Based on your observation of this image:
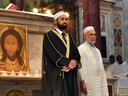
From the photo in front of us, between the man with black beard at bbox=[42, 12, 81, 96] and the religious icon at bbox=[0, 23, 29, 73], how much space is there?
1555 mm

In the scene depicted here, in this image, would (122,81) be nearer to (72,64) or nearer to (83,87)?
(83,87)

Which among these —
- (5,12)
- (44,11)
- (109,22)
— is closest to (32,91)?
(5,12)

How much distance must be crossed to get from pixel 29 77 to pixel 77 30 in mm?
7807

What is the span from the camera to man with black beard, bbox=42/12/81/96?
12.8 feet

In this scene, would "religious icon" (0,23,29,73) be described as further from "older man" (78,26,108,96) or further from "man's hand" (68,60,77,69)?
"man's hand" (68,60,77,69)

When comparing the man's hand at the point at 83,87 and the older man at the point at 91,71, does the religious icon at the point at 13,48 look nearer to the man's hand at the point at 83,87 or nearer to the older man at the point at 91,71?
the older man at the point at 91,71

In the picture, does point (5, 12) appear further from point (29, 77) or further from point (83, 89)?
point (83, 89)

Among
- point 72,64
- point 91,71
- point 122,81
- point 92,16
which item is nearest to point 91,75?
point 91,71

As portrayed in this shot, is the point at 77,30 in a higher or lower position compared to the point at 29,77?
higher

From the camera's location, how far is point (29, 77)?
516 cm

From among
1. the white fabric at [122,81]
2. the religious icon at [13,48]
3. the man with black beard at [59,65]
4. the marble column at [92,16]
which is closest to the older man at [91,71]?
the man with black beard at [59,65]

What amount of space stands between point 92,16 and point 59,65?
454cm

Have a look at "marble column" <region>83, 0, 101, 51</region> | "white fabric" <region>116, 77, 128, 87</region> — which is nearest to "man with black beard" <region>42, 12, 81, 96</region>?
"marble column" <region>83, 0, 101, 51</region>

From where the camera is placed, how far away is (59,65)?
3941mm
